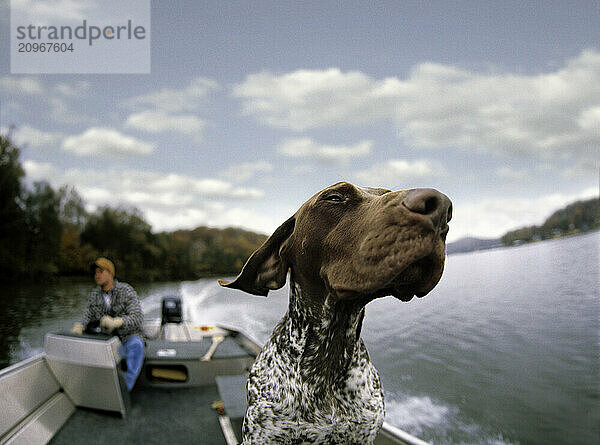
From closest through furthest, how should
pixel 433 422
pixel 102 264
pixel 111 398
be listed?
pixel 111 398, pixel 102 264, pixel 433 422

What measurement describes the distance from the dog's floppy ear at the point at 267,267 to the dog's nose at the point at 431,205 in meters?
0.57

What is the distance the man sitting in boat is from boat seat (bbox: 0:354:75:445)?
50 centimetres

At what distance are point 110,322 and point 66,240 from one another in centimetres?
3567

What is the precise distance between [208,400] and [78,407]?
1253 millimetres

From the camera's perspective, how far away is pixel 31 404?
349cm

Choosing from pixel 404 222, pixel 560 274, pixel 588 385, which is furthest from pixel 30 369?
pixel 560 274

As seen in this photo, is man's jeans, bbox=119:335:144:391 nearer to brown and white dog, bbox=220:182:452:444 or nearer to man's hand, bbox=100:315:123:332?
man's hand, bbox=100:315:123:332

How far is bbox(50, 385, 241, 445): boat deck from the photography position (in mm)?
3494

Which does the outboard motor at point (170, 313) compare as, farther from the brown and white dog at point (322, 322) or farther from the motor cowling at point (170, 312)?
the brown and white dog at point (322, 322)

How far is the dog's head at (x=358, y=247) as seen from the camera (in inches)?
35.5

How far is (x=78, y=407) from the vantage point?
3.90m

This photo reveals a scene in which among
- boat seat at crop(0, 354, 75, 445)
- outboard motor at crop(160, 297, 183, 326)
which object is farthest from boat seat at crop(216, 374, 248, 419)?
outboard motor at crop(160, 297, 183, 326)

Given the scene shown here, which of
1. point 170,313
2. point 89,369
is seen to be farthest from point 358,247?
point 170,313

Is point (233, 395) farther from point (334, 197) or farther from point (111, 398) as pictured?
point (334, 197)
